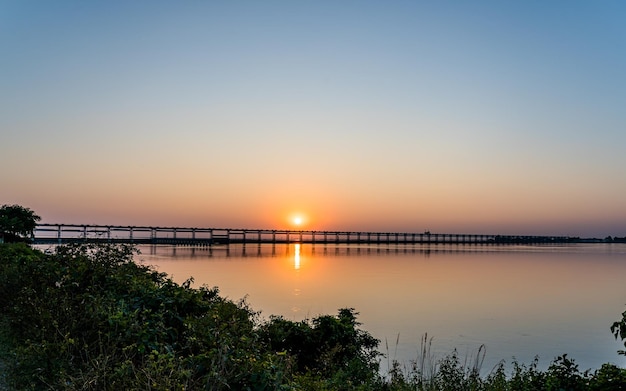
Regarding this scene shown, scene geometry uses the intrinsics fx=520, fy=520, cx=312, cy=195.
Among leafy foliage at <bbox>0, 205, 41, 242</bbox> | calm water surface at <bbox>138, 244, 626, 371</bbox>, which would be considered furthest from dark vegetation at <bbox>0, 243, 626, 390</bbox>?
leafy foliage at <bbox>0, 205, 41, 242</bbox>

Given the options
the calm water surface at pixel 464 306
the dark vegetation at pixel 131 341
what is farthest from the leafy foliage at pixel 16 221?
the dark vegetation at pixel 131 341

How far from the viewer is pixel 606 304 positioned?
108ft

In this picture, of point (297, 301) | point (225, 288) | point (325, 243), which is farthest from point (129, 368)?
point (325, 243)

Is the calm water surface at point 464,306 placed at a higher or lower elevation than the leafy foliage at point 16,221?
lower

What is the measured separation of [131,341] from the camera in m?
5.95

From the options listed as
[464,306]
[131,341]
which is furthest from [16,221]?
[131,341]

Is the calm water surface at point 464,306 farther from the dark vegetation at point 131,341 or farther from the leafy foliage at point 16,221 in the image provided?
the leafy foliage at point 16,221

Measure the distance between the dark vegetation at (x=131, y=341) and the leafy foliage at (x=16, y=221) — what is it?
1723 inches

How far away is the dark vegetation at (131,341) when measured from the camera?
500cm

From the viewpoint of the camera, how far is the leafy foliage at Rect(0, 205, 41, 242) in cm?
4934

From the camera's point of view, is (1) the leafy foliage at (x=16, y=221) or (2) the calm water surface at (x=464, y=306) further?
(1) the leafy foliage at (x=16, y=221)

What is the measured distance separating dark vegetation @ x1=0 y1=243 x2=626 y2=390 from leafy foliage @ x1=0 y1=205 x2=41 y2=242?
43771 mm

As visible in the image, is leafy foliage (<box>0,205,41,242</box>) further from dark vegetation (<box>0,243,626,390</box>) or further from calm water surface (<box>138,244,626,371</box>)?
dark vegetation (<box>0,243,626,390</box>)

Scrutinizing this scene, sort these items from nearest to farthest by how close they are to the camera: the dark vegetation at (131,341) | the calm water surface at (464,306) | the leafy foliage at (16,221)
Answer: the dark vegetation at (131,341) → the calm water surface at (464,306) → the leafy foliage at (16,221)
